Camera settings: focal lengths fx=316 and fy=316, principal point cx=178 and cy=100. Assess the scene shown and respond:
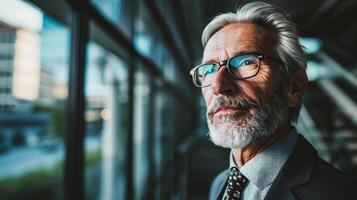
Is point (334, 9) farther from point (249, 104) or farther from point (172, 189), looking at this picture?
point (249, 104)

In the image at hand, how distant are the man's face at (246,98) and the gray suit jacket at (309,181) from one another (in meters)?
0.12

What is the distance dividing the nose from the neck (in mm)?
184

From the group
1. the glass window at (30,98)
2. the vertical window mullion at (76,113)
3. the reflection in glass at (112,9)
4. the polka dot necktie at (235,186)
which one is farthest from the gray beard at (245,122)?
the reflection in glass at (112,9)

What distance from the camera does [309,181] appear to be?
2.61ft

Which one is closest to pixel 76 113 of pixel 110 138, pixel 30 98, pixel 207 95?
pixel 30 98

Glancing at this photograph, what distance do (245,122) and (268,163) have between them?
0.44 feet

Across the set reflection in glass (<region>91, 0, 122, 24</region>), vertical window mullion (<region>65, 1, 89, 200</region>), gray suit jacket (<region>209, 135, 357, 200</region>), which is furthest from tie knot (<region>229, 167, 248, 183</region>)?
reflection in glass (<region>91, 0, 122, 24</region>)

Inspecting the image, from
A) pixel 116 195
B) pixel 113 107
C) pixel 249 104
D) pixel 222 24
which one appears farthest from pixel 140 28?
pixel 249 104

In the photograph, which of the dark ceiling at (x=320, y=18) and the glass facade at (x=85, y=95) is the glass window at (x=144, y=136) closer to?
the glass facade at (x=85, y=95)

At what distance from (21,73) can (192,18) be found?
3136 millimetres

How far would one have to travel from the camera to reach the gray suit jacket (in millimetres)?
761

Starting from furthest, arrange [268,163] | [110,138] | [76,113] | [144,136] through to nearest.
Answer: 1. [144,136]
2. [110,138]
3. [76,113]
4. [268,163]

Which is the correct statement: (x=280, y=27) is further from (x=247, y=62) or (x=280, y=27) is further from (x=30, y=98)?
(x=30, y=98)

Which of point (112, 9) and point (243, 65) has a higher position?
point (112, 9)
